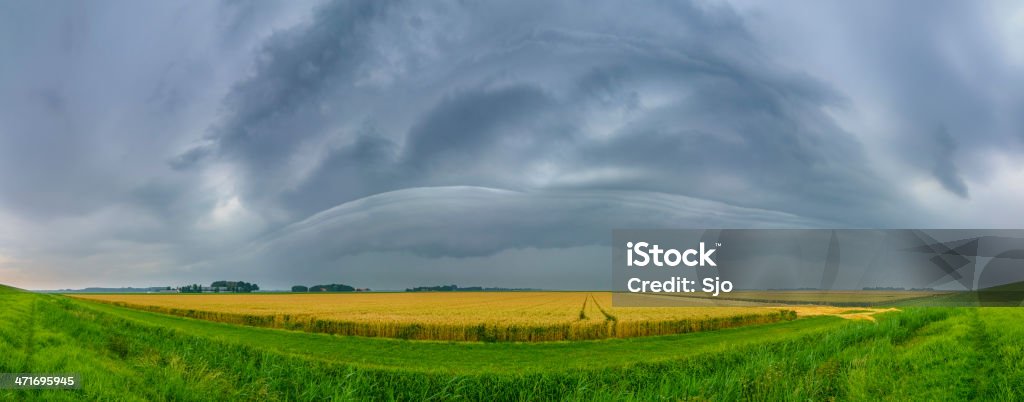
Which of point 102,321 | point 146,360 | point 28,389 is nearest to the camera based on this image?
point 28,389

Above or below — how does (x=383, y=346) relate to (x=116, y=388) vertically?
below

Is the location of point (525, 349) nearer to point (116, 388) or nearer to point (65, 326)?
point (65, 326)

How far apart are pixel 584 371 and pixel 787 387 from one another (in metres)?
6.00

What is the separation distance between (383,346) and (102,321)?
1393cm

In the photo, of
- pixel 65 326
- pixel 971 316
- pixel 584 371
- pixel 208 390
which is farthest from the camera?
pixel 971 316

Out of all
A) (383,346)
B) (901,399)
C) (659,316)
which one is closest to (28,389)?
(901,399)

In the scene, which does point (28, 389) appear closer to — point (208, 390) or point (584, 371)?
point (208, 390)

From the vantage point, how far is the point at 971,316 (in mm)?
23672

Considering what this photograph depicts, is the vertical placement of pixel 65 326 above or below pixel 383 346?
above

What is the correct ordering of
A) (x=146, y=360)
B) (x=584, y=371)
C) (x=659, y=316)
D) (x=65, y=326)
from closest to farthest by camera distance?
(x=146, y=360) < (x=584, y=371) < (x=65, y=326) < (x=659, y=316)

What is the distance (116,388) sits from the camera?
969cm

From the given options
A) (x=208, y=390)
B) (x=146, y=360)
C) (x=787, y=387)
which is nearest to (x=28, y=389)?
(x=208, y=390)

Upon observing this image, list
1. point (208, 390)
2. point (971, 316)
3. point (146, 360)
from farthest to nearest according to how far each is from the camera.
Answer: point (971, 316)
point (146, 360)
point (208, 390)

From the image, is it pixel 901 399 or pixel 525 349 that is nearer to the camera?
pixel 901 399
